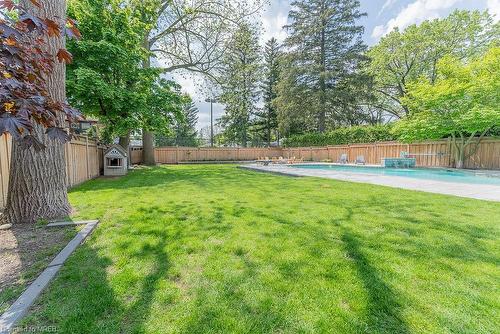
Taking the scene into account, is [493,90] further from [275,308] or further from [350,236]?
[275,308]

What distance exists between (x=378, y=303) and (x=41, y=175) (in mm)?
4460

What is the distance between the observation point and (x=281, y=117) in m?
25.7

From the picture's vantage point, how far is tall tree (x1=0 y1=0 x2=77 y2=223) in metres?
1.87

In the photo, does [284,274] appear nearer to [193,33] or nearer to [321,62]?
[193,33]

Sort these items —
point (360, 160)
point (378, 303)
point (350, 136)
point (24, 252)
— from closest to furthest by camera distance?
point (378, 303) → point (24, 252) → point (360, 160) → point (350, 136)

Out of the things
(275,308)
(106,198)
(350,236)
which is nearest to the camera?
(275,308)

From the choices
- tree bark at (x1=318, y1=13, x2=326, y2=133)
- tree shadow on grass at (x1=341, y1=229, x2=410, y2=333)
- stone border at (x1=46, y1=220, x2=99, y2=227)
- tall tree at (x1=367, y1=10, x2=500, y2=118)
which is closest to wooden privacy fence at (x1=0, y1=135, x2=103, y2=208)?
stone border at (x1=46, y1=220, x2=99, y2=227)

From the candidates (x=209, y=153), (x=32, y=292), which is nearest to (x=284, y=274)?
(x=32, y=292)

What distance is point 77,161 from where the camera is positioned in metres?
7.56

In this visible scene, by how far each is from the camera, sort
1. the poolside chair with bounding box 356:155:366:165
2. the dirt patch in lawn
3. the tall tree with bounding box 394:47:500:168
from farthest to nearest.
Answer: the poolside chair with bounding box 356:155:366:165
the tall tree with bounding box 394:47:500:168
the dirt patch in lawn

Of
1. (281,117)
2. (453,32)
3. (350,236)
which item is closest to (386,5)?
(453,32)

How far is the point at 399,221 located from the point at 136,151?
1797 centimetres

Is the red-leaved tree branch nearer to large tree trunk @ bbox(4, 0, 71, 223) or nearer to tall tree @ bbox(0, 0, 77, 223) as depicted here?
tall tree @ bbox(0, 0, 77, 223)

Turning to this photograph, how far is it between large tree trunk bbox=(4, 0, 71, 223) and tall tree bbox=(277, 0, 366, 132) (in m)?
21.9
